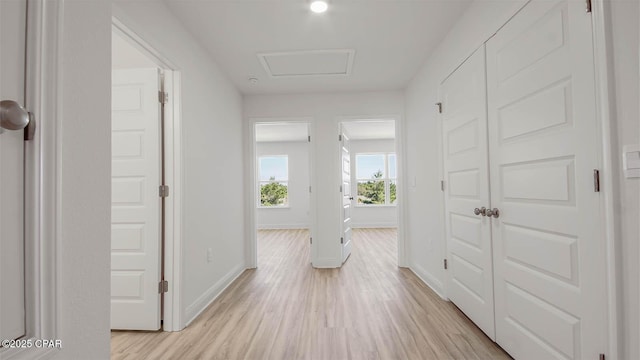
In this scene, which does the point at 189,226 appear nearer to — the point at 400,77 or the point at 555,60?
the point at 555,60

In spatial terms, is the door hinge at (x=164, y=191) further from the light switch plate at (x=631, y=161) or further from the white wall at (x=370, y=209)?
the white wall at (x=370, y=209)

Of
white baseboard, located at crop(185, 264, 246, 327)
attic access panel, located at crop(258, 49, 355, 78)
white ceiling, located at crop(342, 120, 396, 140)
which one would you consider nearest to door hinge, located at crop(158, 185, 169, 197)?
white baseboard, located at crop(185, 264, 246, 327)

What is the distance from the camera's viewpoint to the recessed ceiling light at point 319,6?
210cm

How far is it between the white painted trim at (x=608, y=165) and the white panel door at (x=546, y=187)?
34 mm

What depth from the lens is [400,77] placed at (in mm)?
3525

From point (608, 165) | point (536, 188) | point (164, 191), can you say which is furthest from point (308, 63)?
point (608, 165)

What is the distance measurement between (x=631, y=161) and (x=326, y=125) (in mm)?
3167

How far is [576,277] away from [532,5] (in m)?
1.40

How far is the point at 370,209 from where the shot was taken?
802cm
